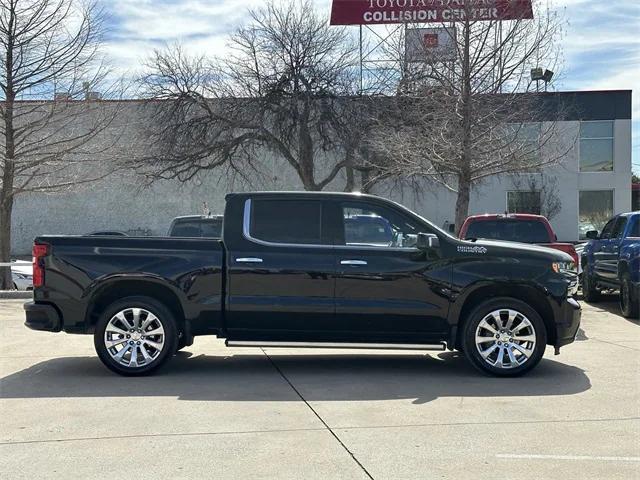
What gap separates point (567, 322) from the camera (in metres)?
7.30

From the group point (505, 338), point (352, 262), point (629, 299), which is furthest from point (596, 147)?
point (352, 262)

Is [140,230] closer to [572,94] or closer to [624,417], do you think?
[572,94]

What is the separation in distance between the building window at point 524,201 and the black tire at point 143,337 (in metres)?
26.6

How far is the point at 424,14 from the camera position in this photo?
672 inches

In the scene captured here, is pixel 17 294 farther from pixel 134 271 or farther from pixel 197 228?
pixel 134 271

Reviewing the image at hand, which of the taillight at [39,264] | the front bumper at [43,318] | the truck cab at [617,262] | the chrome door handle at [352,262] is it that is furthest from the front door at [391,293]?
the truck cab at [617,262]

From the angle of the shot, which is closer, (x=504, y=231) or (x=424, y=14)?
(x=504, y=231)

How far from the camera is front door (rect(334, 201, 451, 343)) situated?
23.7 ft

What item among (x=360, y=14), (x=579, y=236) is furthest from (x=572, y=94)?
(x=360, y=14)

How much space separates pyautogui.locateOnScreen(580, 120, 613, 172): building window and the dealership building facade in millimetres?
43

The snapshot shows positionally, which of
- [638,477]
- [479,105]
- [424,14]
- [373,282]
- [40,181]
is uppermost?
[424,14]

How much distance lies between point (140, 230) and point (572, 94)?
66.8 feet

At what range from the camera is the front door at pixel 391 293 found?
721cm

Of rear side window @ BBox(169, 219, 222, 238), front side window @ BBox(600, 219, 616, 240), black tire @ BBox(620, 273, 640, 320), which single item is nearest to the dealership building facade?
front side window @ BBox(600, 219, 616, 240)
